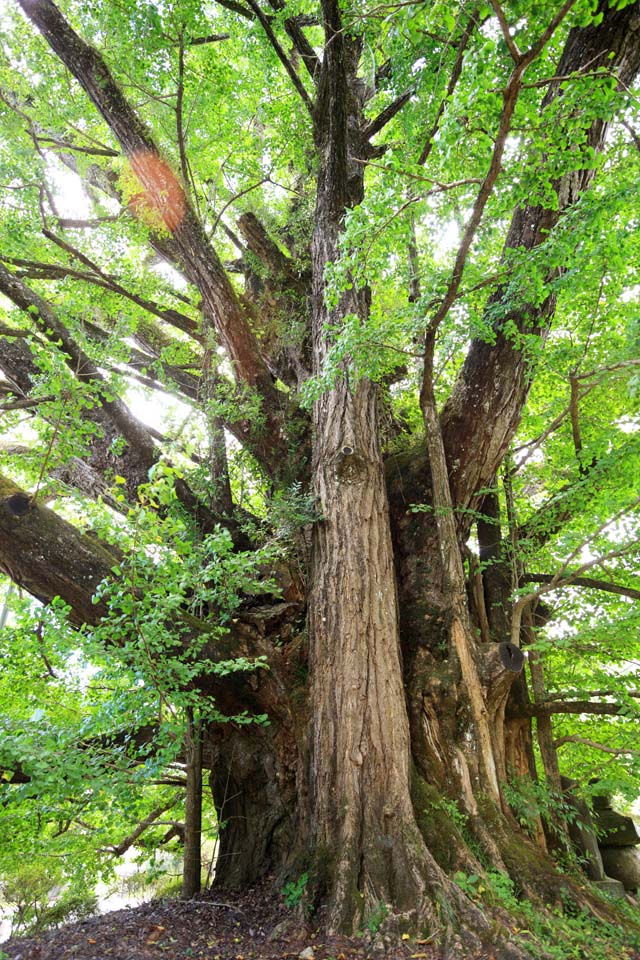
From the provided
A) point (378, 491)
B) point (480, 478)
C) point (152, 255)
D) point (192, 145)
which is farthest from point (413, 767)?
point (152, 255)

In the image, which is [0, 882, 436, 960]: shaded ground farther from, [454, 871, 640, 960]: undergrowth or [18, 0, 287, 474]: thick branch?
[18, 0, 287, 474]: thick branch

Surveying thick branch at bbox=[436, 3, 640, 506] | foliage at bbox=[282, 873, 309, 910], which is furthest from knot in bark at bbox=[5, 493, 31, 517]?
thick branch at bbox=[436, 3, 640, 506]

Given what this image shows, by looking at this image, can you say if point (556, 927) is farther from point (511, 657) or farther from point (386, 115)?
point (386, 115)

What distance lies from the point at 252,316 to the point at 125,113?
2327 mm

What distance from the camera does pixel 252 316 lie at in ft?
21.0

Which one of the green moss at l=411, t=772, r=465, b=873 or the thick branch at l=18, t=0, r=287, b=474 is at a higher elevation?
the thick branch at l=18, t=0, r=287, b=474

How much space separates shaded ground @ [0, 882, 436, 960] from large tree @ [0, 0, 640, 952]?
0.59 ft

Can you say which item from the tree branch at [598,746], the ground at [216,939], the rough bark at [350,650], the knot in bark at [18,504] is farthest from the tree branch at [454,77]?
the tree branch at [598,746]

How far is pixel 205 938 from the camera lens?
9.35ft

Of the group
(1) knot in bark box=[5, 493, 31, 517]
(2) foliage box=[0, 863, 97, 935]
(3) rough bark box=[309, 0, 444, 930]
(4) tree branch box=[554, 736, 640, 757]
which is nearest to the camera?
(3) rough bark box=[309, 0, 444, 930]

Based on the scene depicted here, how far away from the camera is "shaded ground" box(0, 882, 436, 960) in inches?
97.9

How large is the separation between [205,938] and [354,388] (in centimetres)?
377

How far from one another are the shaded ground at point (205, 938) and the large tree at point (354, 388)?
179 mm

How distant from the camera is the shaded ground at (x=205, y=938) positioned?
8.16 ft
